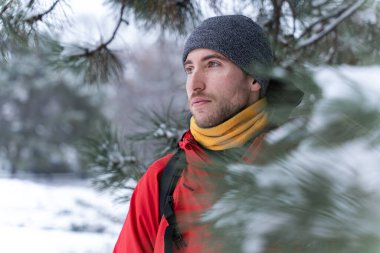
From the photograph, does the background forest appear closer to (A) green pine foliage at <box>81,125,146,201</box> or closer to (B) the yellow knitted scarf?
(A) green pine foliage at <box>81,125,146,201</box>

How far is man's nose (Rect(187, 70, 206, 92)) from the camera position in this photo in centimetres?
126

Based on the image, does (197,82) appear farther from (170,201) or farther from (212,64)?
(170,201)

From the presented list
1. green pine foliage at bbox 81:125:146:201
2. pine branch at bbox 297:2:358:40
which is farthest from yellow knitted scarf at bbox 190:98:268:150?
pine branch at bbox 297:2:358:40

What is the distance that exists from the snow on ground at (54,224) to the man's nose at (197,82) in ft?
3.24

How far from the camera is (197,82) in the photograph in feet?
4.14

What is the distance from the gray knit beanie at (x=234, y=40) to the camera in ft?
4.17

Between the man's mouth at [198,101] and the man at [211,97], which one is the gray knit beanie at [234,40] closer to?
the man at [211,97]

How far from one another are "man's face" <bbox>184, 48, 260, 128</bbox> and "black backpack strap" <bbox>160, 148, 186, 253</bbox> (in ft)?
0.38

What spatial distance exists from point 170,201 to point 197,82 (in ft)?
1.01

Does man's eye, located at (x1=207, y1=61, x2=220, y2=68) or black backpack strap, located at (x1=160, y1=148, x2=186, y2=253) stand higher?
man's eye, located at (x1=207, y1=61, x2=220, y2=68)

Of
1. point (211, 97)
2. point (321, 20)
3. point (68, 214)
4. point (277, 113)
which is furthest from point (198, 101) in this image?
point (68, 214)

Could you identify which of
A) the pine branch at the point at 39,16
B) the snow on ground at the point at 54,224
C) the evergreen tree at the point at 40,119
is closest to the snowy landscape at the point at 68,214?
the snow on ground at the point at 54,224

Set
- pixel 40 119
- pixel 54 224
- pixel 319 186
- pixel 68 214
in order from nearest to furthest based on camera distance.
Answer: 1. pixel 319 186
2. pixel 54 224
3. pixel 68 214
4. pixel 40 119

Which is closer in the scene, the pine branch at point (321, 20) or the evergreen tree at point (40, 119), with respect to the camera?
the pine branch at point (321, 20)
